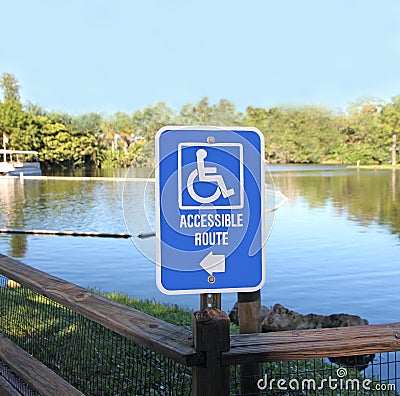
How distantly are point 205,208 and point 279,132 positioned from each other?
45.9 metres

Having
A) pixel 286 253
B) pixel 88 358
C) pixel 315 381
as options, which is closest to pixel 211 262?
pixel 315 381

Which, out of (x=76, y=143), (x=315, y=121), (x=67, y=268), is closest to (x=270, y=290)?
(x=67, y=268)

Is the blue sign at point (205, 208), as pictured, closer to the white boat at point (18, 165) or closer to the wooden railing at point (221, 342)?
the wooden railing at point (221, 342)

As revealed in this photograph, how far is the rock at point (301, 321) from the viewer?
13.1ft

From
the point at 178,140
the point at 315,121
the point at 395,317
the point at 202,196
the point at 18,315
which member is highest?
the point at 315,121

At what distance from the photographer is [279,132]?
46.4 meters

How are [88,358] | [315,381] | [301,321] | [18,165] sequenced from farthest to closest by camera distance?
[18,165] → [301,321] → [88,358] → [315,381]

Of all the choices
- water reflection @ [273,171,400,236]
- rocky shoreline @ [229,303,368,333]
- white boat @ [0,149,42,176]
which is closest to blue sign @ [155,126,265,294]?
rocky shoreline @ [229,303,368,333]

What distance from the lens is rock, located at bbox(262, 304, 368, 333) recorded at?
4004mm

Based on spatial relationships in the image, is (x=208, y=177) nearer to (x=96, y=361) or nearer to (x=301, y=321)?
(x=96, y=361)

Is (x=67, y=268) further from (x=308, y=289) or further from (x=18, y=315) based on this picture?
(x=18, y=315)

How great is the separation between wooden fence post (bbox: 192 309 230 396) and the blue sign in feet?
0.19

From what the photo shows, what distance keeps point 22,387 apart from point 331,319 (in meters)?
2.50

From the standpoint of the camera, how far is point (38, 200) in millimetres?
16891
